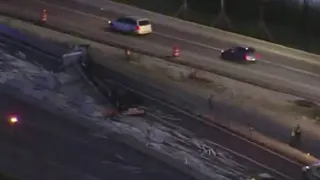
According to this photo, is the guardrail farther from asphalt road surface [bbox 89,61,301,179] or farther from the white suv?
asphalt road surface [bbox 89,61,301,179]

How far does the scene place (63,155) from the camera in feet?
71.6

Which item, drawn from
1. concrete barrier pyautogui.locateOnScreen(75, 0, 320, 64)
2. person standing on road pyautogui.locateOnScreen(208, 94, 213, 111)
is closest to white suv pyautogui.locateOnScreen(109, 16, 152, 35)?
concrete barrier pyautogui.locateOnScreen(75, 0, 320, 64)

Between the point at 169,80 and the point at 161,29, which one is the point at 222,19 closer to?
the point at 161,29

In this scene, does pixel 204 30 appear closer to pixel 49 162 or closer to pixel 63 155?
pixel 63 155

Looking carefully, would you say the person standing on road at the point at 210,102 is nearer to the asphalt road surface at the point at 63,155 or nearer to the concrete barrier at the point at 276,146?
the concrete barrier at the point at 276,146

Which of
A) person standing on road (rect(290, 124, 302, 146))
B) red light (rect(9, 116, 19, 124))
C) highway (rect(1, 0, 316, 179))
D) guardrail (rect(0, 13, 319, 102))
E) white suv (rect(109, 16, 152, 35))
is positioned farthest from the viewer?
white suv (rect(109, 16, 152, 35))

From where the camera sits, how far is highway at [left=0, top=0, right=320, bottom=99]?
99.8 ft

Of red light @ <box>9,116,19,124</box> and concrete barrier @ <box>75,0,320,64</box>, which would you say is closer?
red light @ <box>9,116,19,124</box>

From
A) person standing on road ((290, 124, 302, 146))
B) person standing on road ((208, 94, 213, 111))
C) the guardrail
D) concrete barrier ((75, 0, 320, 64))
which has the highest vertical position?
person standing on road ((290, 124, 302, 146))

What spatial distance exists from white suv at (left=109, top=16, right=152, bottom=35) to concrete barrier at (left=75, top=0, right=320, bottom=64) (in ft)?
6.10

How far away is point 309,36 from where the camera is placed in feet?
113

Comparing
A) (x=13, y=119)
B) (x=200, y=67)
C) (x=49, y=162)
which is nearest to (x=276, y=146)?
(x=49, y=162)

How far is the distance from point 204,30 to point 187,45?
8.00 feet

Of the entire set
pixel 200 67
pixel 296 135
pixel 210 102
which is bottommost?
pixel 200 67
